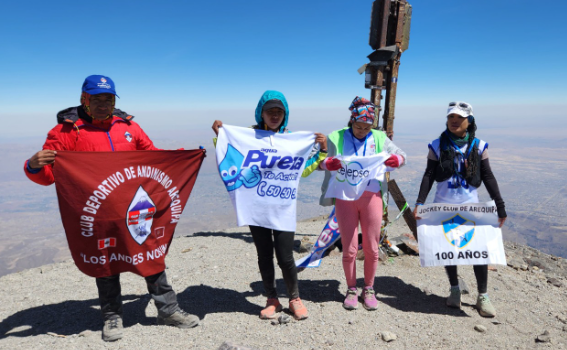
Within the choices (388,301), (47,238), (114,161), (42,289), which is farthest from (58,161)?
(47,238)

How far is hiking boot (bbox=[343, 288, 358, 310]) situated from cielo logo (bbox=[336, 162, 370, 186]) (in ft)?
4.89

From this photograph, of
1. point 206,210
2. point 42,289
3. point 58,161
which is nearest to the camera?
point 58,161

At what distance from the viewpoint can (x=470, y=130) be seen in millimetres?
3850

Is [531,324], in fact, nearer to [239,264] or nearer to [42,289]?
[239,264]

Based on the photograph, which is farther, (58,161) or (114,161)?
(114,161)

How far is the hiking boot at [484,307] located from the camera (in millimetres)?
3965

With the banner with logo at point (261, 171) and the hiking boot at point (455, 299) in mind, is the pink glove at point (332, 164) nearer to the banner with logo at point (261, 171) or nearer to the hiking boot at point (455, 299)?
the banner with logo at point (261, 171)

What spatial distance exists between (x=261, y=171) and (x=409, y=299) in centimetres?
289

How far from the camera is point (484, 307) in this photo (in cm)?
400

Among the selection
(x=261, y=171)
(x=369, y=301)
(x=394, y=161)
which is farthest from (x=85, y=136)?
(x=369, y=301)

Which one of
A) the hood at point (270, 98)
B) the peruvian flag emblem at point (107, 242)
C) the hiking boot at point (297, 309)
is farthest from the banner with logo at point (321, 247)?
the peruvian flag emblem at point (107, 242)

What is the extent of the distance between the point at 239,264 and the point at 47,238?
6183 inches

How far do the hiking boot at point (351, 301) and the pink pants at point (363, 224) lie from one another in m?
0.23

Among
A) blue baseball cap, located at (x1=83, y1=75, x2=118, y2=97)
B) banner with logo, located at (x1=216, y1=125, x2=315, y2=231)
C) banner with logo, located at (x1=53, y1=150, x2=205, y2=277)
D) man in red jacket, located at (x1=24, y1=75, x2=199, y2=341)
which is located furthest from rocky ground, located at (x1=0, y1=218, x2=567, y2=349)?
blue baseball cap, located at (x1=83, y1=75, x2=118, y2=97)
